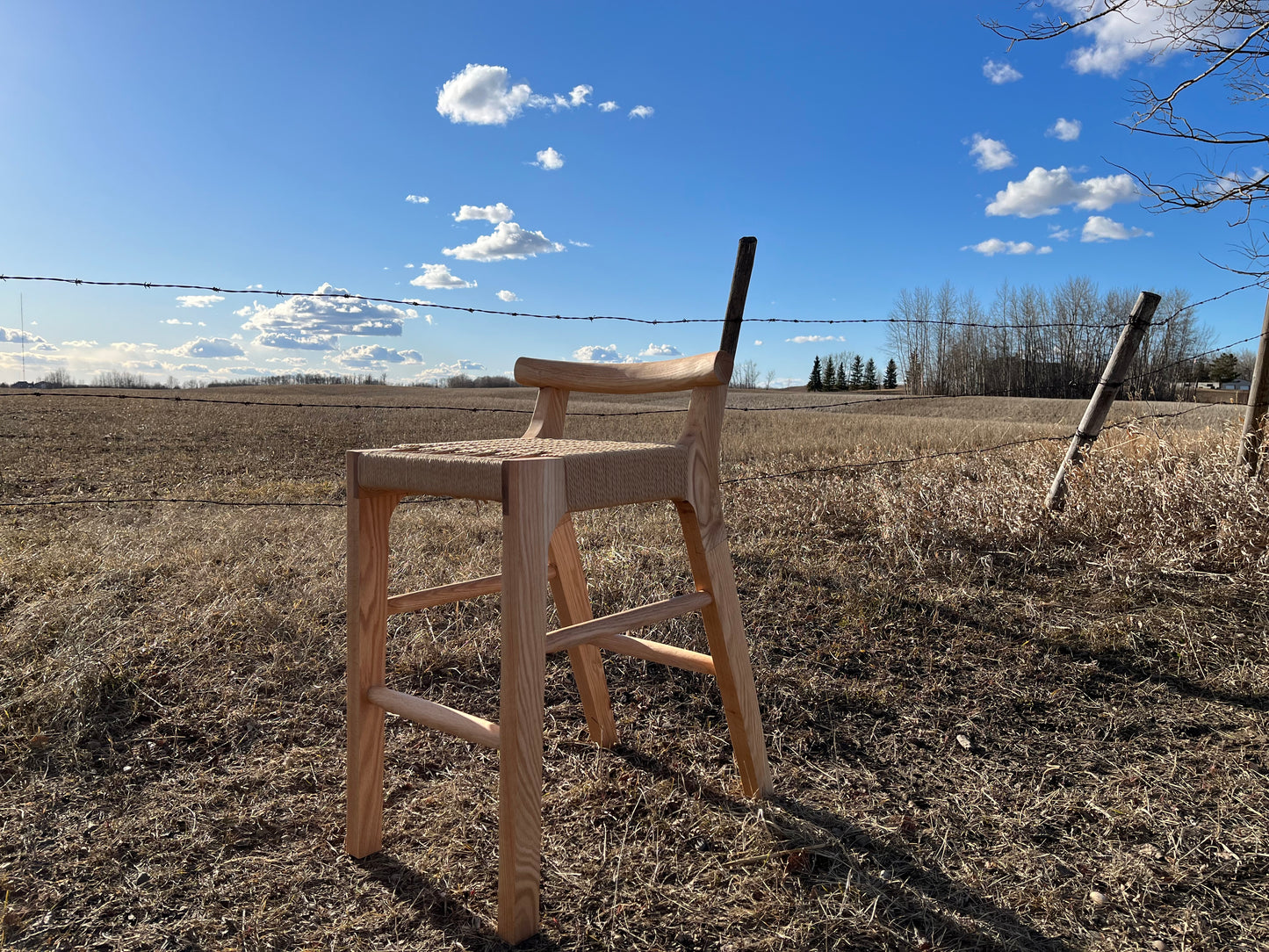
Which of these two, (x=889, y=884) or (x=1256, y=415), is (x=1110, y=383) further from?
(x=889, y=884)

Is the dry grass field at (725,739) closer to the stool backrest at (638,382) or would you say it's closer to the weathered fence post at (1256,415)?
the weathered fence post at (1256,415)

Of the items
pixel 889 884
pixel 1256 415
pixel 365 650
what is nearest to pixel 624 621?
pixel 365 650

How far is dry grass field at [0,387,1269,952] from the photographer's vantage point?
1.52 m

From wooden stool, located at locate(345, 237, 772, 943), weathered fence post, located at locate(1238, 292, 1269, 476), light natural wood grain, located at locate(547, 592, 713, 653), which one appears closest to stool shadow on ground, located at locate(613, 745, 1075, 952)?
wooden stool, located at locate(345, 237, 772, 943)

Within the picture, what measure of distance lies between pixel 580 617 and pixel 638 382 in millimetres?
626

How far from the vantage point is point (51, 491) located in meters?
5.60

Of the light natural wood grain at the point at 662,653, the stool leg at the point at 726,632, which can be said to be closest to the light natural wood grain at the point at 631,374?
the stool leg at the point at 726,632

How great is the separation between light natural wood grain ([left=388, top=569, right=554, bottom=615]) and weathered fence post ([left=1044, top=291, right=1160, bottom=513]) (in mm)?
3375

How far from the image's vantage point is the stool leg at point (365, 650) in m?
1.60

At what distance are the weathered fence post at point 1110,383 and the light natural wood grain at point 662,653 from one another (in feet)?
10.0

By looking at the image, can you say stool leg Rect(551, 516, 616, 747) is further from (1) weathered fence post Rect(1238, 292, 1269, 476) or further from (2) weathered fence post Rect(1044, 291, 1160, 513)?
(1) weathered fence post Rect(1238, 292, 1269, 476)

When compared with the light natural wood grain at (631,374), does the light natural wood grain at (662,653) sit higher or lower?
lower

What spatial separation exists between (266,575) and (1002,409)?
20.1 metres

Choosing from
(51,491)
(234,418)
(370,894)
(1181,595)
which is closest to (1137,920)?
(370,894)
